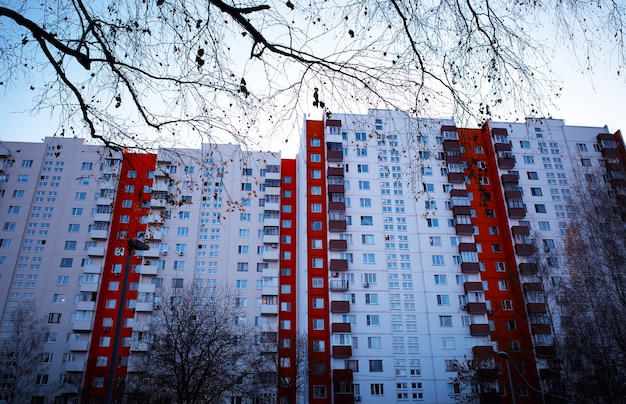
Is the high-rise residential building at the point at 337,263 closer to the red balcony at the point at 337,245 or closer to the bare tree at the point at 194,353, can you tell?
the red balcony at the point at 337,245

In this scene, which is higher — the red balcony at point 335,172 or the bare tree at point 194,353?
the red balcony at point 335,172

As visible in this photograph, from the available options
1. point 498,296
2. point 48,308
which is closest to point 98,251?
point 48,308

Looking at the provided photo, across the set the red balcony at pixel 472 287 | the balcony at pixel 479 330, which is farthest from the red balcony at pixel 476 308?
the red balcony at pixel 472 287

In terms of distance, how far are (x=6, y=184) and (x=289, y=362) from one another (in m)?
39.6

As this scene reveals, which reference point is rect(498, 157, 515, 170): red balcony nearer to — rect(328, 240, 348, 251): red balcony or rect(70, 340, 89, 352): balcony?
rect(328, 240, 348, 251): red balcony

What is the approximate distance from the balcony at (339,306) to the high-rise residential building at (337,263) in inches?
10.7

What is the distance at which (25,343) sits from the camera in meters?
39.3

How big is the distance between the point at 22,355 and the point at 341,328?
2938cm

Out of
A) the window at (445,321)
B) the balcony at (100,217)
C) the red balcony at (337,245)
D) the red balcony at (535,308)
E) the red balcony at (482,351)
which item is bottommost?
the red balcony at (482,351)

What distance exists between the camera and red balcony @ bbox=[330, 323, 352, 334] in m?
40.3

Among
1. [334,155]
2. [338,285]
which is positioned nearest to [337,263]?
[338,285]

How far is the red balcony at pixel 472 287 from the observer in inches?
1688

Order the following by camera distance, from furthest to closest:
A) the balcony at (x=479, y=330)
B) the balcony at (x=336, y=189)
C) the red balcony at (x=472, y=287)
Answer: the balcony at (x=336, y=189)
the red balcony at (x=472, y=287)
the balcony at (x=479, y=330)

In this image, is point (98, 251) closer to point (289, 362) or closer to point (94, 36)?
point (289, 362)
